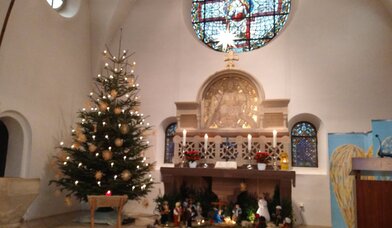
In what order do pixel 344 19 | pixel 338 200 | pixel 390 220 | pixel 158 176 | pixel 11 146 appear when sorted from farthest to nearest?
pixel 158 176 → pixel 344 19 → pixel 11 146 → pixel 338 200 → pixel 390 220

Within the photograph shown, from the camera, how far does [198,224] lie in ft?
22.5

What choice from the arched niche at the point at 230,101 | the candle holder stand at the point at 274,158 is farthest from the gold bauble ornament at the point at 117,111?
the candle holder stand at the point at 274,158

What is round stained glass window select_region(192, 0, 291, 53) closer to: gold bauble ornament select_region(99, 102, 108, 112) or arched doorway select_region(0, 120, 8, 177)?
gold bauble ornament select_region(99, 102, 108, 112)

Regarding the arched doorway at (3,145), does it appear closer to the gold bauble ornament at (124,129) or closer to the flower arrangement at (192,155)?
the gold bauble ornament at (124,129)

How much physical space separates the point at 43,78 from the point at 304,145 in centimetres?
633

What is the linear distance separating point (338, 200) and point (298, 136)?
2048 mm

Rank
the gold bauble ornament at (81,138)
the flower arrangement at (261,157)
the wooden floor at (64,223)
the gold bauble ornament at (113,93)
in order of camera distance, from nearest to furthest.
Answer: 1. the wooden floor at (64,223)
2. the gold bauble ornament at (81,138)
3. the flower arrangement at (261,157)
4. the gold bauble ornament at (113,93)

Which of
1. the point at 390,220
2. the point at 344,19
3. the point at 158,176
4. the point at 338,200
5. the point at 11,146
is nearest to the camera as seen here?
the point at 390,220

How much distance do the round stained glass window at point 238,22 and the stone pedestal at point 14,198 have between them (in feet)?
18.3

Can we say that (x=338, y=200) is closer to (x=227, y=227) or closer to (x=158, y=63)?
(x=227, y=227)

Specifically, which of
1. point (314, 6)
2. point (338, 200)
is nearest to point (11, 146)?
point (338, 200)

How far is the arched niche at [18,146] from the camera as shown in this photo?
707 cm

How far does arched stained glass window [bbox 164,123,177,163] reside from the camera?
9.04m

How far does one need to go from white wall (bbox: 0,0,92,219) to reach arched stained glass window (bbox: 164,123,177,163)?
96.7 inches
